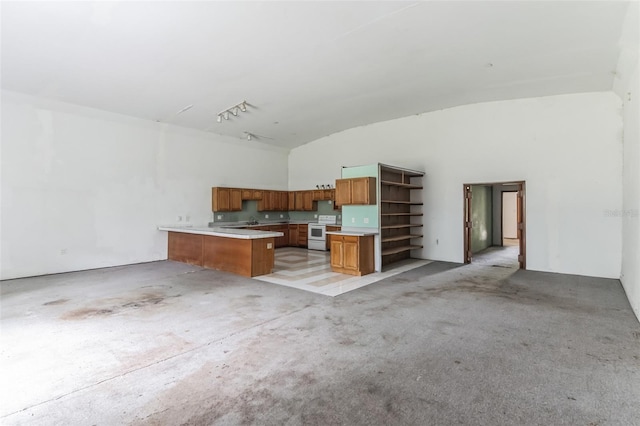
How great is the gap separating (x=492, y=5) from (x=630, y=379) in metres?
3.98

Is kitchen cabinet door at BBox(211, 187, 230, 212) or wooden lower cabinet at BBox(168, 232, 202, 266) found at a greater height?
kitchen cabinet door at BBox(211, 187, 230, 212)

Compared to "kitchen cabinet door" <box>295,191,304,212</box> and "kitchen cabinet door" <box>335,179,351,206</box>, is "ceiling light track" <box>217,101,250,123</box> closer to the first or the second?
"kitchen cabinet door" <box>335,179,351,206</box>

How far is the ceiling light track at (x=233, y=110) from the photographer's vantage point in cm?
694

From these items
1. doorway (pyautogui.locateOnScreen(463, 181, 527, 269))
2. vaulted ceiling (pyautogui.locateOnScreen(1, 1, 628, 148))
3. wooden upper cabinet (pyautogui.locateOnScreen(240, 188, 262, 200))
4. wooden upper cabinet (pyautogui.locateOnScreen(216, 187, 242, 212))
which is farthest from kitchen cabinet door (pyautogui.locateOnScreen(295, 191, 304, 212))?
doorway (pyautogui.locateOnScreen(463, 181, 527, 269))

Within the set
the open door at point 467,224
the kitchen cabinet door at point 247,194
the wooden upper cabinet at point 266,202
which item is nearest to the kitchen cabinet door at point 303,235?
the wooden upper cabinet at point 266,202

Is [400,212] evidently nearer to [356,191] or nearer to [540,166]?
[356,191]

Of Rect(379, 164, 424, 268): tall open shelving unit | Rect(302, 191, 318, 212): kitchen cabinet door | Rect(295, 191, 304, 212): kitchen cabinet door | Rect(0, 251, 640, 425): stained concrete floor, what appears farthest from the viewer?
Rect(295, 191, 304, 212): kitchen cabinet door

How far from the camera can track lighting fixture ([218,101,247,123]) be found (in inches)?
273

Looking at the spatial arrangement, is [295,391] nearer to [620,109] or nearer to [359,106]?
[359,106]

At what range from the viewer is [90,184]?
6.73m

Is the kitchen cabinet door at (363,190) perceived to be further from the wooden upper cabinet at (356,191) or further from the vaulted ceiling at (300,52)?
the vaulted ceiling at (300,52)

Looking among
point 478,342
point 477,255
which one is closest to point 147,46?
point 478,342

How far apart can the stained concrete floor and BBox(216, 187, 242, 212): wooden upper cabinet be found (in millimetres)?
4180

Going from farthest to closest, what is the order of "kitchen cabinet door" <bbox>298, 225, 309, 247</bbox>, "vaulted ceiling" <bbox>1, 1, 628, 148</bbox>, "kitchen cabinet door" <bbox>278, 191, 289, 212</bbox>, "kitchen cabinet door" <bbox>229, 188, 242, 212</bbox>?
1. "kitchen cabinet door" <bbox>278, 191, 289, 212</bbox>
2. "kitchen cabinet door" <bbox>298, 225, 309, 247</bbox>
3. "kitchen cabinet door" <bbox>229, 188, 242, 212</bbox>
4. "vaulted ceiling" <bbox>1, 1, 628, 148</bbox>
